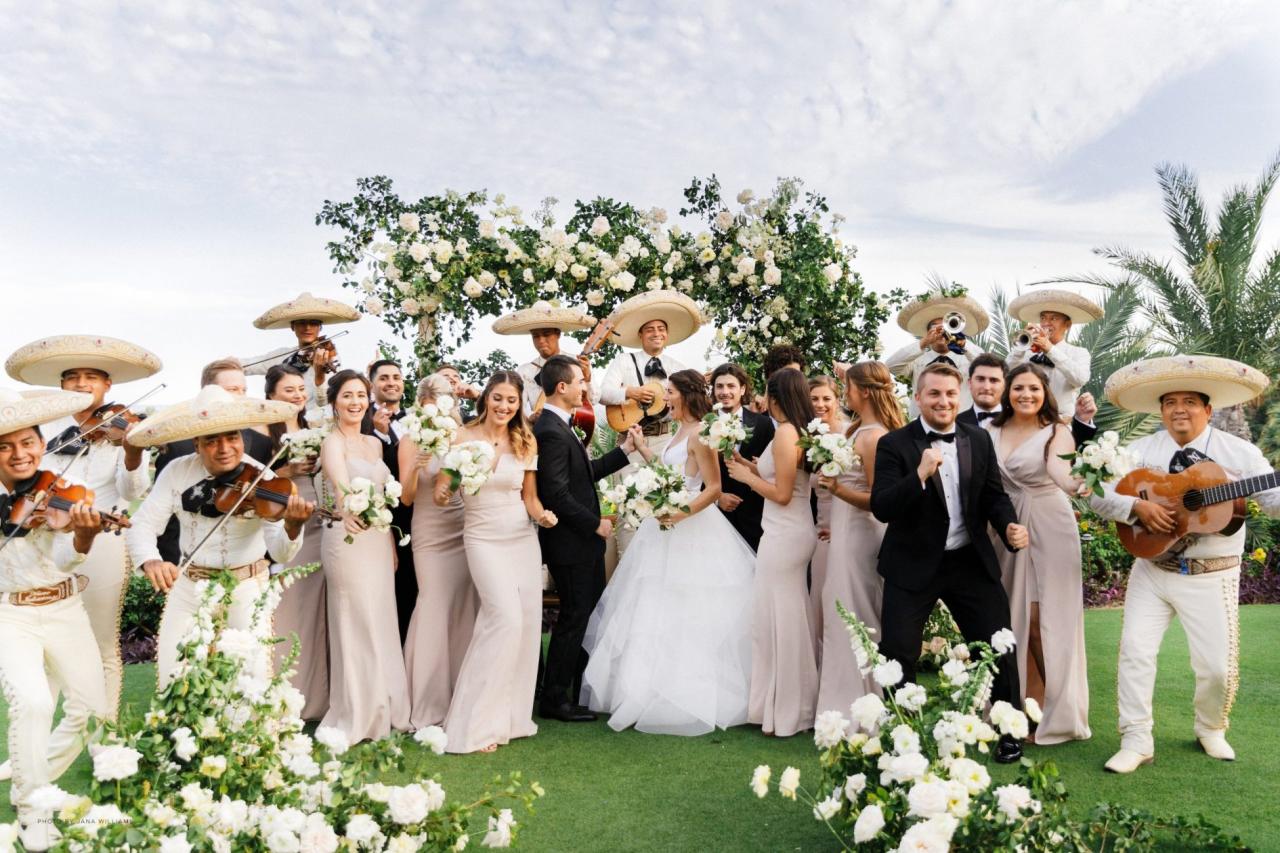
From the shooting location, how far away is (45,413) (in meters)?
5.09

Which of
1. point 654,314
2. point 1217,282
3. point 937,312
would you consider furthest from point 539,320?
point 1217,282

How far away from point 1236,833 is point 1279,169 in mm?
19652

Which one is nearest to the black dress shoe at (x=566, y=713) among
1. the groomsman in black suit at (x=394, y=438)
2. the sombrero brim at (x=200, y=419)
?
the groomsman in black suit at (x=394, y=438)

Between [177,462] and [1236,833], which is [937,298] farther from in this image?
[177,462]

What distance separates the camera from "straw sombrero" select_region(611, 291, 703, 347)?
9328mm

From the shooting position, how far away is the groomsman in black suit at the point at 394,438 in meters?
7.20

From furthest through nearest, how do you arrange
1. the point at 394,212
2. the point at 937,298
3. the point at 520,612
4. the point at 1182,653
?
the point at 394,212 → the point at 1182,653 → the point at 937,298 → the point at 520,612

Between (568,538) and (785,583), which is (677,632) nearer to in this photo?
(785,583)

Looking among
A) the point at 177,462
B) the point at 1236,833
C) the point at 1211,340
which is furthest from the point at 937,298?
the point at 1211,340

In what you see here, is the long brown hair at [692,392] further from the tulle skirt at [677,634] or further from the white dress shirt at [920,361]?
the white dress shirt at [920,361]

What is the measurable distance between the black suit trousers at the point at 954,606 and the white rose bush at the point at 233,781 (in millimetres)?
2632

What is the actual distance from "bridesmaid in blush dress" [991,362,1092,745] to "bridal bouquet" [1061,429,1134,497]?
60 centimetres

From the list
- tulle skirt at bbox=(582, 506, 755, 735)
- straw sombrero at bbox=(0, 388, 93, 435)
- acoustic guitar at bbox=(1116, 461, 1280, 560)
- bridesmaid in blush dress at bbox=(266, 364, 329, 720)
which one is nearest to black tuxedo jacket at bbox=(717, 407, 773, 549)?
tulle skirt at bbox=(582, 506, 755, 735)

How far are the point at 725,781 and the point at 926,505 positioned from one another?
202 centimetres
